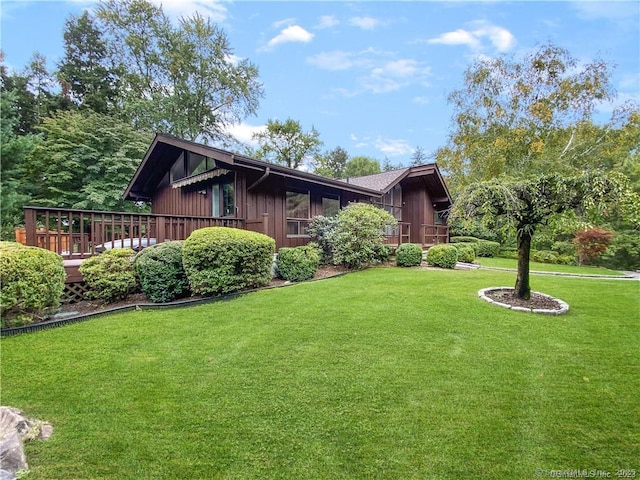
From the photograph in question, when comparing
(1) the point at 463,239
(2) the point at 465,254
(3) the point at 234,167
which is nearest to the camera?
(3) the point at 234,167

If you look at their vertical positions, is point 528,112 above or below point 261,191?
above

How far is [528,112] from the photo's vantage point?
19.6m

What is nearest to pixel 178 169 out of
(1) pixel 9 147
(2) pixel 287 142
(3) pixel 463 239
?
(1) pixel 9 147

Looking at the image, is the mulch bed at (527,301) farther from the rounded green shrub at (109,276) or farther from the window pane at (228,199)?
the window pane at (228,199)

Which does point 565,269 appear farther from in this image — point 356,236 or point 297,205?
point 297,205

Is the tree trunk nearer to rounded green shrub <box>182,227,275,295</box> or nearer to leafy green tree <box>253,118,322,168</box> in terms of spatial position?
rounded green shrub <box>182,227,275,295</box>

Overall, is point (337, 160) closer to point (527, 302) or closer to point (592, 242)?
point (592, 242)

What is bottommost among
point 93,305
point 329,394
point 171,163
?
point 329,394

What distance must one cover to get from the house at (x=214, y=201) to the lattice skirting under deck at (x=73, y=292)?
125 mm

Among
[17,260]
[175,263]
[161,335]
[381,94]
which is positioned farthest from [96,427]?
[381,94]

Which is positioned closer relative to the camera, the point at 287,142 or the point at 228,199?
the point at 228,199

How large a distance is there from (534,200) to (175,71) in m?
26.7

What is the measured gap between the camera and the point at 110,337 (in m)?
4.13

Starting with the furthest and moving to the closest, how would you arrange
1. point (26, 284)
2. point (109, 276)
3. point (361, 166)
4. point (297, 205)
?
point (361, 166) → point (297, 205) → point (109, 276) → point (26, 284)
